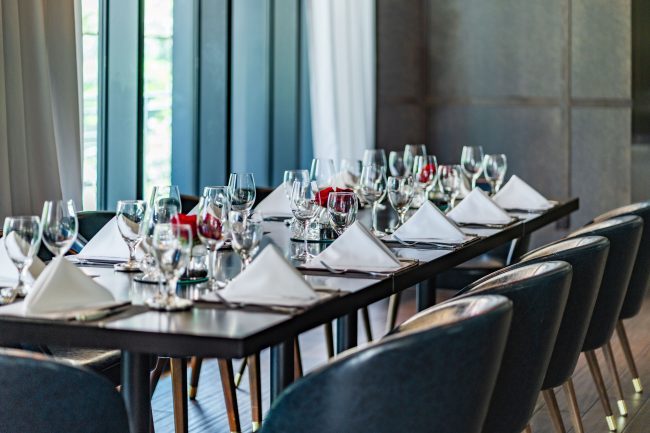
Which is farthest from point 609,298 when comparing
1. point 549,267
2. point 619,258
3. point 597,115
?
point 597,115

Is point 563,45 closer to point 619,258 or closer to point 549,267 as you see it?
point 619,258

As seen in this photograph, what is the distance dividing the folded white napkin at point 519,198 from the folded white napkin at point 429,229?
1.08 meters

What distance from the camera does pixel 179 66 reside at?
17.4ft

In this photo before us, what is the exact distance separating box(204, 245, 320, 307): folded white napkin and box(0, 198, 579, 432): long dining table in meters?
0.02

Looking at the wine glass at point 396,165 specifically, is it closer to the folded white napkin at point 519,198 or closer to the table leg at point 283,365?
the folded white napkin at point 519,198

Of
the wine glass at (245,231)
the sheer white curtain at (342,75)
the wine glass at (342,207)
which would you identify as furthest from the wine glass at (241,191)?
the sheer white curtain at (342,75)

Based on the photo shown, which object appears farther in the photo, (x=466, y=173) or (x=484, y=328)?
(x=466, y=173)

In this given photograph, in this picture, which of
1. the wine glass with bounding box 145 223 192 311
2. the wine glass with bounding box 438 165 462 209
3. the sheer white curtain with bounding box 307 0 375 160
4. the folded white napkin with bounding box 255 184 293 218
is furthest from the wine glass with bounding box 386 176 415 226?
the sheer white curtain with bounding box 307 0 375 160

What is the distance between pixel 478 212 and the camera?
12.1 feet

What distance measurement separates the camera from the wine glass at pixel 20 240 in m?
2.12

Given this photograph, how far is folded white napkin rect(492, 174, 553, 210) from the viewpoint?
13.8 ft

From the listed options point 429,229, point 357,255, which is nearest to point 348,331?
point 429,229

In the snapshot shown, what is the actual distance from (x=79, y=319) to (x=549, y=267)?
109cm

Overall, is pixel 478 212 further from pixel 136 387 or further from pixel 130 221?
pixel 136 387
